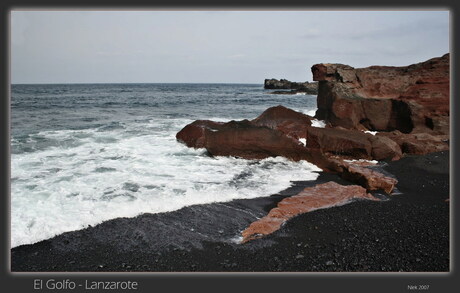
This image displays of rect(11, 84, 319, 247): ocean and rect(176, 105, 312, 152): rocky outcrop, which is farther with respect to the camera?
rect(176, 105, 312, 152): rocky outcrop

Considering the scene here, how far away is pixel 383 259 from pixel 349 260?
443 millimetres

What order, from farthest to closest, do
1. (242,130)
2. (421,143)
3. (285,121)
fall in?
(285,121), (421,143), (242,130)

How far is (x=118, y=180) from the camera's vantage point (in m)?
7.26

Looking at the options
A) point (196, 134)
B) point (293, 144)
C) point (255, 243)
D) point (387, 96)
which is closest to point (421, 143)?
point (387, 96)

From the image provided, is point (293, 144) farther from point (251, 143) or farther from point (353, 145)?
point (353, 145)

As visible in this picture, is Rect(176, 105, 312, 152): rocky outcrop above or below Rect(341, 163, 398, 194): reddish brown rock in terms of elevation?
above

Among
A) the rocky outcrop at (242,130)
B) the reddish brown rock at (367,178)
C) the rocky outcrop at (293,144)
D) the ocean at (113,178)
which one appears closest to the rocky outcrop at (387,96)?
the rocky outcrop at (242,130)

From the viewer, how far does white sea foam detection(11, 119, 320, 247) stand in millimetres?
5523

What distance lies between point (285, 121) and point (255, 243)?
8496 millimetres

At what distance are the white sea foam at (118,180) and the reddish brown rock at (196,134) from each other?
31 centimetres

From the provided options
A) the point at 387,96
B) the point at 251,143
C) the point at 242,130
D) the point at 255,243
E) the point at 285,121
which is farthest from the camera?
the point at 387,96

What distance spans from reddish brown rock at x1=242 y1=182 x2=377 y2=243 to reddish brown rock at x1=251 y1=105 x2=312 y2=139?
5.46 metres

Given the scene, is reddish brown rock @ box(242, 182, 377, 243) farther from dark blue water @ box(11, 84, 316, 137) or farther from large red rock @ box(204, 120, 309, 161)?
dark blue water @ box(11, 84, 316, 137)

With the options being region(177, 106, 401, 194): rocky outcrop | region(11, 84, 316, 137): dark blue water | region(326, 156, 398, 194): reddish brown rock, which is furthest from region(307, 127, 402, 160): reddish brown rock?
region(11, 84, 316, 137): dark blue water
